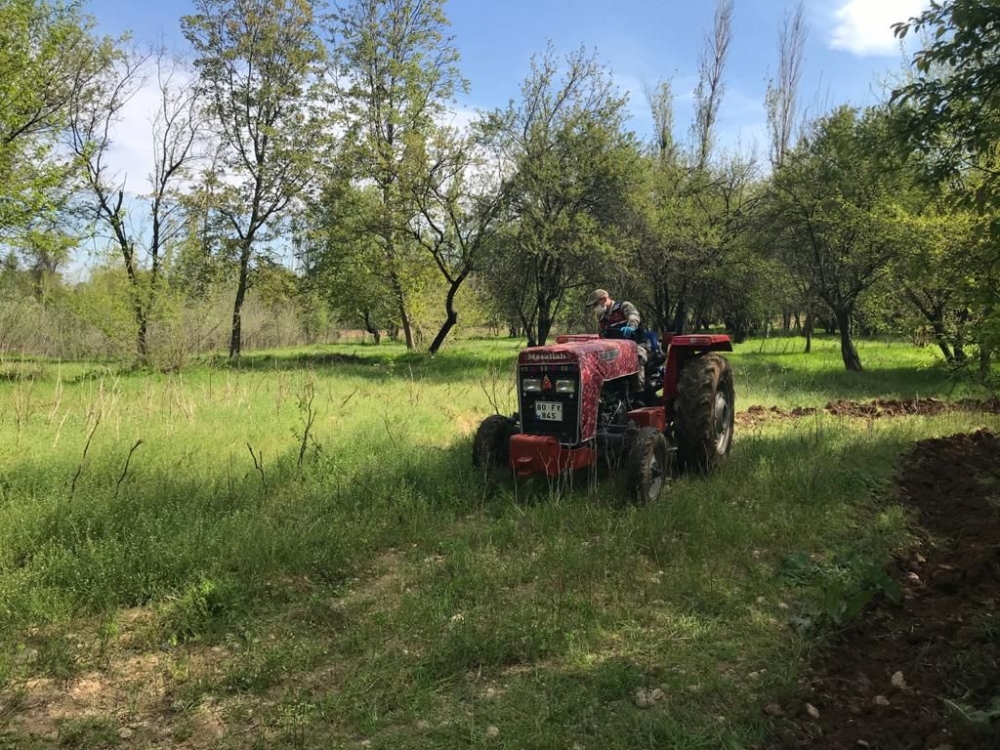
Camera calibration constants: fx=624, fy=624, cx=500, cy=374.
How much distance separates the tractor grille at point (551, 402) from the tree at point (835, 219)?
1148cm

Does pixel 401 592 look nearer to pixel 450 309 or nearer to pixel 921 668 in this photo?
pixel 921 668

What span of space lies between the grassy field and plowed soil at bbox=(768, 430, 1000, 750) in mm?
155

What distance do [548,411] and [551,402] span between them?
0.08 meters

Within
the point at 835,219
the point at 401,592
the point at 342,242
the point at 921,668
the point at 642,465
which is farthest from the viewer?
the point at 342,242

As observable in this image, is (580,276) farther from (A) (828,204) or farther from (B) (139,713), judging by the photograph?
(B) (139,713)

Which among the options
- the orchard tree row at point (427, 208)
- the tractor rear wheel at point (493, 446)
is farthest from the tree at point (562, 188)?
the tractor rear wheel at point (493, 446)

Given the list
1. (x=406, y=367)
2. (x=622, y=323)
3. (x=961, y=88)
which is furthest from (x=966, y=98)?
(x=406, y=367)

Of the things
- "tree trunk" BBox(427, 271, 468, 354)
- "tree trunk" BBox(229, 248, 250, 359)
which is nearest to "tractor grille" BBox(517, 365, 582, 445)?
"tree trunk" BBox(427, 271, 468, 354)

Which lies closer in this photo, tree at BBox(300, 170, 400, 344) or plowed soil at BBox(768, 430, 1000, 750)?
plowed soil at BBox(768, 430, 1000, 750)

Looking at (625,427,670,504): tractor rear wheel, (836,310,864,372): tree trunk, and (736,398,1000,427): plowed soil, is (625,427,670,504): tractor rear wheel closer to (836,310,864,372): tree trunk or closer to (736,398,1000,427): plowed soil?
(736,398,1000,427): plowed soil

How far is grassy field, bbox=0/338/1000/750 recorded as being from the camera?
276cm

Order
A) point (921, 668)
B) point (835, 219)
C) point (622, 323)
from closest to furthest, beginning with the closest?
point (921, 668) < point (622, 323) < point (835, 219)

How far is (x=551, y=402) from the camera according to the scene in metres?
5.34

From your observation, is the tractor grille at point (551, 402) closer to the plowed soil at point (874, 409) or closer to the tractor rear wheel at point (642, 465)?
the tractor rear wheel at point (642, 465)
